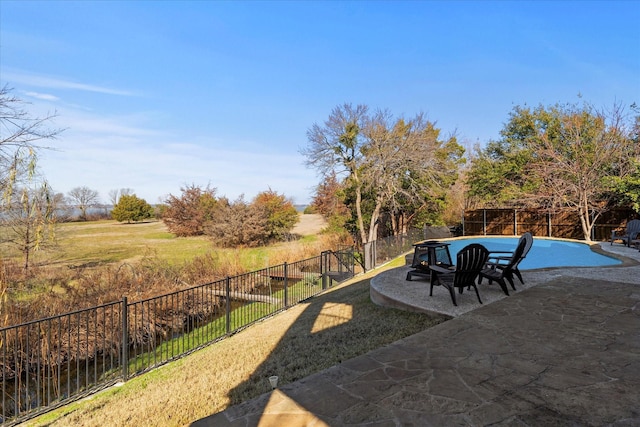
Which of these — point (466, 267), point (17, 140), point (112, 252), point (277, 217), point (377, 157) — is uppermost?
point (377, 157)

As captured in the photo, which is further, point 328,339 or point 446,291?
point 446,291

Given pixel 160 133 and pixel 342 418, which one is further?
pixel 160 133

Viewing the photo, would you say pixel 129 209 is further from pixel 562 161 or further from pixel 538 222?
pixel 562 161

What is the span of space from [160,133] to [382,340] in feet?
51.1

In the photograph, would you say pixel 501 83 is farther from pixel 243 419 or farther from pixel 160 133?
pixel 243 419

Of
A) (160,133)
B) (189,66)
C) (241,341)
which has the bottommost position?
(241,341)

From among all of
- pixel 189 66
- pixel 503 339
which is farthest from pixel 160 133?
pixel 503 339

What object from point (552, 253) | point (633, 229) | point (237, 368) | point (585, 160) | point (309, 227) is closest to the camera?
point (237, 368)

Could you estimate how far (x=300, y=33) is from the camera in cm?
1202

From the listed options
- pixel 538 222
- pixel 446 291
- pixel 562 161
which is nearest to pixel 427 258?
pixel 446 291

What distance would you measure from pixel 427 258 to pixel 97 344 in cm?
710

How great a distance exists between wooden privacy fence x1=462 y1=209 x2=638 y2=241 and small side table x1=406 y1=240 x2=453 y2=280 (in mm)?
12852

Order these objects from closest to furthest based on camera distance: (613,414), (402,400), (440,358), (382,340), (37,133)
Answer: (613,414) → (402,400) → (440,358) → (382,340) → (37,133)

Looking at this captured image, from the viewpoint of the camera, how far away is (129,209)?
38219 mm
